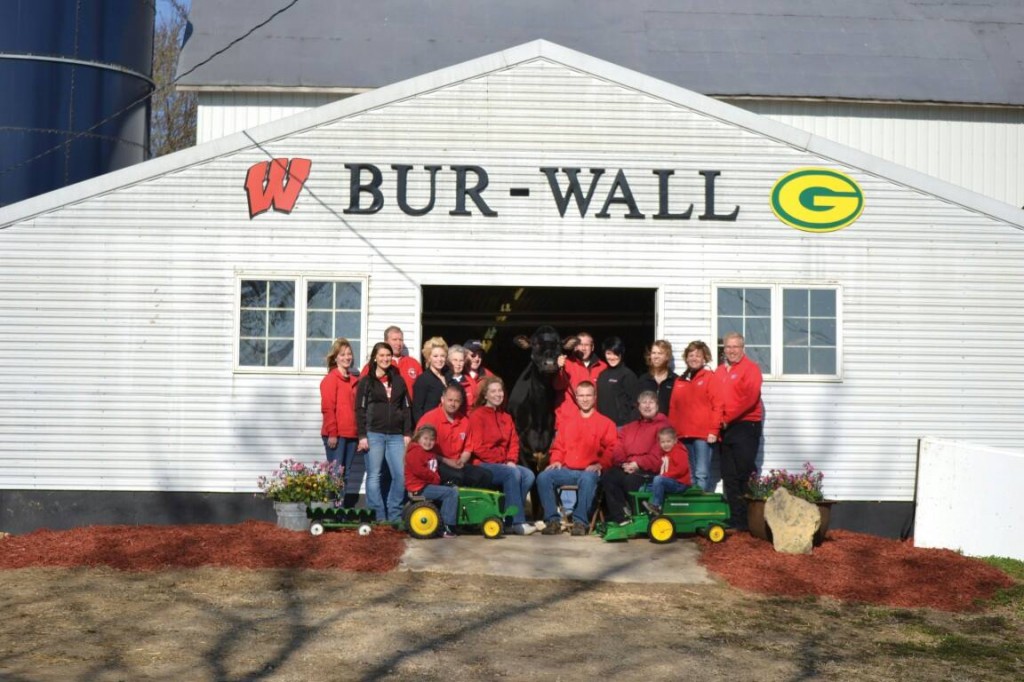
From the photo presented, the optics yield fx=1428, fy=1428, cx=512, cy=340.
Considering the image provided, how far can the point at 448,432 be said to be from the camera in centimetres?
1340

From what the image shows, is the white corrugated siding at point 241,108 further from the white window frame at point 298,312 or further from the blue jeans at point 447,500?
the blue jeans at point 447,500

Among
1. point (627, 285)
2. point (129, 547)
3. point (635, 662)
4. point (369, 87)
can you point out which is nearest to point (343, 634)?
point (635, 662)

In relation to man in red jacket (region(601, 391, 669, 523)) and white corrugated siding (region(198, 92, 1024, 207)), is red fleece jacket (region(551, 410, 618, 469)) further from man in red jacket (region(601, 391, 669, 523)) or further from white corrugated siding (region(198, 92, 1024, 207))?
white corrugated siding (region(198, 92, 1024, 207))

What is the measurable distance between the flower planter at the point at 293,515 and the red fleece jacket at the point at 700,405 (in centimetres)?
369

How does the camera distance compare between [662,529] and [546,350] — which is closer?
[662,529]

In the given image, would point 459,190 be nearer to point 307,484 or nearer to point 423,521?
point 307,484

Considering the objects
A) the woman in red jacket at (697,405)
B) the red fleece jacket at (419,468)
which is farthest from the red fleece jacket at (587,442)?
the red fleece jacket at (419,468)

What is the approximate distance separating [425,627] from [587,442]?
12.7 ft

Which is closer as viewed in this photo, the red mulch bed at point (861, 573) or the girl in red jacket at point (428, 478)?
the red mulch bed at point (861, 573)

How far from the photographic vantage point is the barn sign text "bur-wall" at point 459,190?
1455cm

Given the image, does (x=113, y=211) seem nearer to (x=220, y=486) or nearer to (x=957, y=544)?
(x=220, y=486)

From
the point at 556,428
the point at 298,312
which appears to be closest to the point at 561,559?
the point at 556,428

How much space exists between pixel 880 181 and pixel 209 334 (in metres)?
7.08

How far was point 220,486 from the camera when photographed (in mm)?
14336
